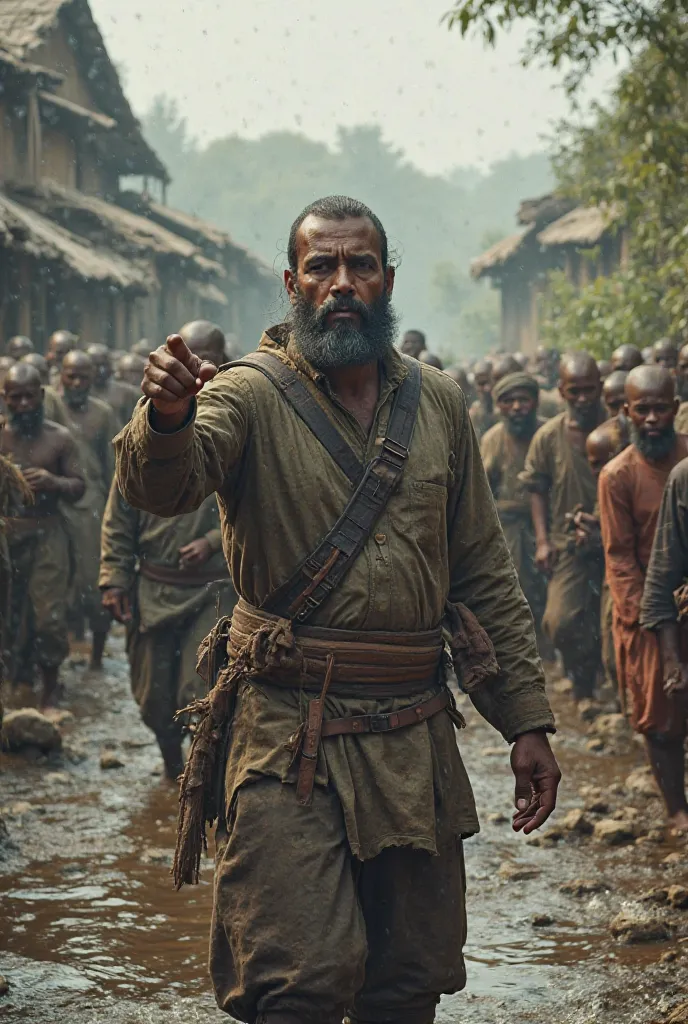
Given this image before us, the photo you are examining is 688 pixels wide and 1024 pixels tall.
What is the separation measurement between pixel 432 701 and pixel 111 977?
2.01 meters

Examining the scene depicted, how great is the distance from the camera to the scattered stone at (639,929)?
546 cm

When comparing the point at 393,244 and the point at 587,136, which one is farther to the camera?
the point at 587,136

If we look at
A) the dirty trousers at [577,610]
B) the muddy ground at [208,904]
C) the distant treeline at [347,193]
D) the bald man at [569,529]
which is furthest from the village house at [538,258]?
the distant treeline at [347,193]

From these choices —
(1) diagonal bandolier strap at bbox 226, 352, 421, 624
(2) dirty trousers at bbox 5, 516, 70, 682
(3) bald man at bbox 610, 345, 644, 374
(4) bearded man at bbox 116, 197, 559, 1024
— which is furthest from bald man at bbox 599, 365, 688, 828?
(3) bald man at bbox 610, 345, 644, 374

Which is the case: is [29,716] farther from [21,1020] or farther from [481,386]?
[481,386]

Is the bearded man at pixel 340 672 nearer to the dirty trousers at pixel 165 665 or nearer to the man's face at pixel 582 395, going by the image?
the dirty trousers at pixel 165 665

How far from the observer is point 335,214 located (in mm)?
3902

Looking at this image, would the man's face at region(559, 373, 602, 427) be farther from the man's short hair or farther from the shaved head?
the man's short hair

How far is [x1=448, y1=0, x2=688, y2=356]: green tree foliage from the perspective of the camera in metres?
12.1

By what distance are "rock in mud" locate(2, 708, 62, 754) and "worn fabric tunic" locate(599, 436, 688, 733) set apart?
3.32m

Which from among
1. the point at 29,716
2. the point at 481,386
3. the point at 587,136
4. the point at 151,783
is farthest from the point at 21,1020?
the point at 587,136

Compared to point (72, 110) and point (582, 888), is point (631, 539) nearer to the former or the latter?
point (582, 888)

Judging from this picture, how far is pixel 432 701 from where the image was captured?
3.91m

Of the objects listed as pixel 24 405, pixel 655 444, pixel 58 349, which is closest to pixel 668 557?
pixel 655 444
